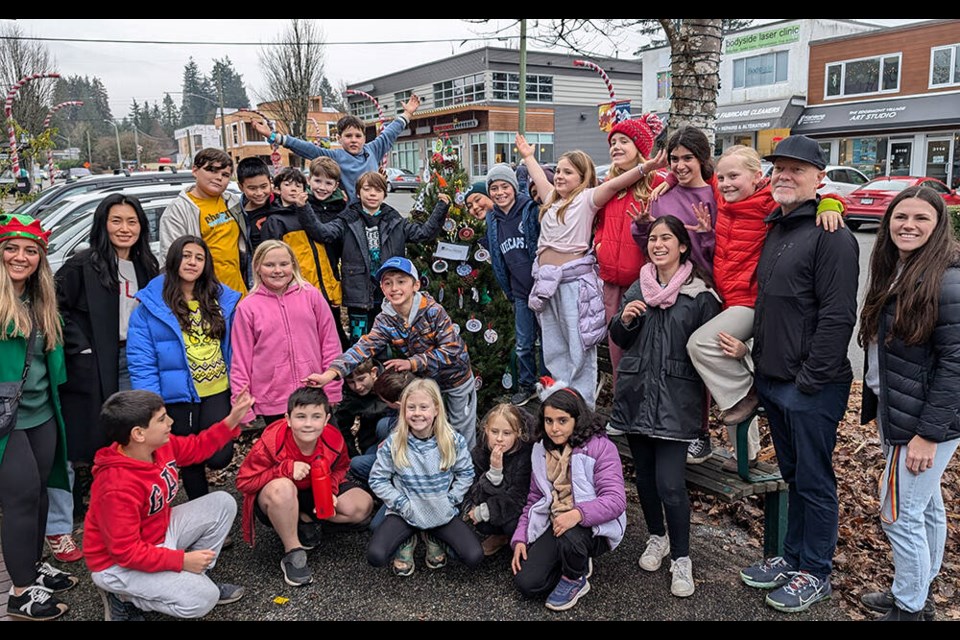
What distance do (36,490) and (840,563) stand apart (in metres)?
4.68

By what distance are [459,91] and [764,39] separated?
2034 centimetres

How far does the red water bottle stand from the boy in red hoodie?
0.63 m

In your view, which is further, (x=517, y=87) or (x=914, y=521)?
(x=517, y=87)

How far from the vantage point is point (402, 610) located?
11.8 feet

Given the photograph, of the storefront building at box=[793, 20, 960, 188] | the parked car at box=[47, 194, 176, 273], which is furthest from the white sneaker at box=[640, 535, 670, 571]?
the storefront building at box=[793, 20, 960, 188]

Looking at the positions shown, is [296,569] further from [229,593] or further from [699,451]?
[699,451]

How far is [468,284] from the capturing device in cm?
579

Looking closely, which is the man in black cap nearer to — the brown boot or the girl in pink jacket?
the brown boot

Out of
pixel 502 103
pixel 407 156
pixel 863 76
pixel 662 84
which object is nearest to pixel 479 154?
pixel 502 103

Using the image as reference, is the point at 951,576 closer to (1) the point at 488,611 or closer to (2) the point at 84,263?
(1) the point at 488,611

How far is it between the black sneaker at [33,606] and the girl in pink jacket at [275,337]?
134 cm

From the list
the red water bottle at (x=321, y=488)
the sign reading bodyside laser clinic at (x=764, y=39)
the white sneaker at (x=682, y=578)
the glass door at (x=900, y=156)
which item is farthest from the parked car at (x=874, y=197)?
the red water bottle at (x=321, y=488)

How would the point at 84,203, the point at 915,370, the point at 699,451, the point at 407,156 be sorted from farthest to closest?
the point at 407,156 → the point at 84,203 → the point at 699,451 → the point at 915,370

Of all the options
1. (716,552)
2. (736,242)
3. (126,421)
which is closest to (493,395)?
(716,552)
